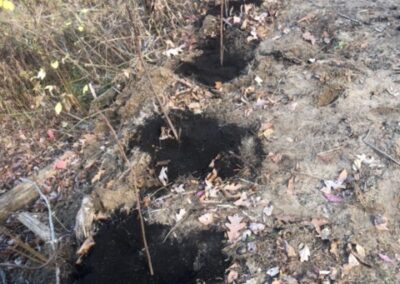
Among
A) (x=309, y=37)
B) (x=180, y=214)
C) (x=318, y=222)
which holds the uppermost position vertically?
(x=309, y=37)

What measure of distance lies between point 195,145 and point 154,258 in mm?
1448

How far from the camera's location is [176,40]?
6.80 m

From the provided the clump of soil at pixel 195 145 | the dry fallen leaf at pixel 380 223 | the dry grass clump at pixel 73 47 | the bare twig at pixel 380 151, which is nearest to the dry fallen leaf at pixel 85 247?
the clump of soil at pixel 195 145

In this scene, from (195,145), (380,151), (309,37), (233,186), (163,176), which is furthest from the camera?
(309,37)

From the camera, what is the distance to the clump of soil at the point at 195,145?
479 centimetres

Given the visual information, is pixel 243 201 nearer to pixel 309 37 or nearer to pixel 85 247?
pixel 85 247

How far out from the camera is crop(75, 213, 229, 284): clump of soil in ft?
13.1

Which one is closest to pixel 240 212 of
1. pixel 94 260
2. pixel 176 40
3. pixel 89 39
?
pixel 94 260

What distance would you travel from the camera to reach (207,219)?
4312 mm

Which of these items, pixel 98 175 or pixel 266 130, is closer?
pixel 266 130

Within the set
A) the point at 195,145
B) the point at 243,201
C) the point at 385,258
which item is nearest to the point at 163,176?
the point at 195,145

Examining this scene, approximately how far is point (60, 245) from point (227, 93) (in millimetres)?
2643

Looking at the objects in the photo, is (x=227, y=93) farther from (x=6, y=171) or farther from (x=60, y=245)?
(x=6, y=171)

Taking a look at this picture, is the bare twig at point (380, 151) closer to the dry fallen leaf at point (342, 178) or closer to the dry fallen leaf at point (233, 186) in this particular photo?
the dry fallen leaf at point (342, 178)
